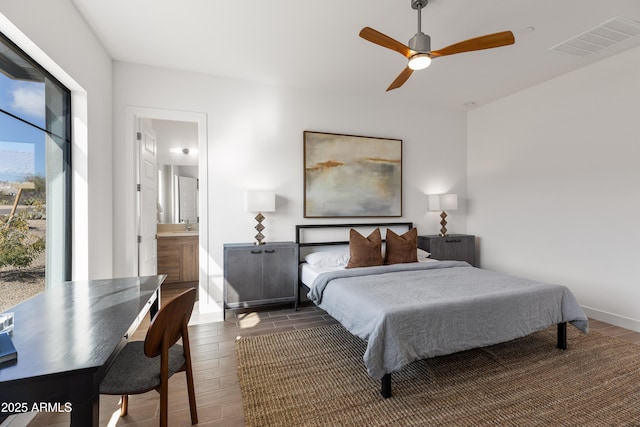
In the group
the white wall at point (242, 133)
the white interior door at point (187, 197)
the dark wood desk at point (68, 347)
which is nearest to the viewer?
the dark wood desk at point (68, 347)

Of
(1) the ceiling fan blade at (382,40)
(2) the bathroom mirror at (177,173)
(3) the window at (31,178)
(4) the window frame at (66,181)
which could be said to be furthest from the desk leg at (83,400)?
(2) the bathroom mirror at (177,173)

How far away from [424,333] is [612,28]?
3154mm

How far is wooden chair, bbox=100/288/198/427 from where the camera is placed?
140 cm

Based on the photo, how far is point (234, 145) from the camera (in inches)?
149

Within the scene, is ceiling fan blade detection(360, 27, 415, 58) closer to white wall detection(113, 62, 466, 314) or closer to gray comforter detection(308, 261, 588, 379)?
gray comforter detection(308, 261, 588, 379)

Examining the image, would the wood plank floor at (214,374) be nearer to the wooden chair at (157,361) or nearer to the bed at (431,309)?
the wooden chair at (157,361)

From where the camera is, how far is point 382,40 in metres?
2.17

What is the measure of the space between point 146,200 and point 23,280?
184 cm

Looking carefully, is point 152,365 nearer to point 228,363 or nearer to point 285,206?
point 228,363

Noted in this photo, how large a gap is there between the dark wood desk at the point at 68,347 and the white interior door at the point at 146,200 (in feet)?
5.88

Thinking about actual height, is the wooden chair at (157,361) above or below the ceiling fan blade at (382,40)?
below

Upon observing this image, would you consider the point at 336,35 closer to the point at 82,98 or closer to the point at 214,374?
the point at 82,98

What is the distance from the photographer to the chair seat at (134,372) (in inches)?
55.6

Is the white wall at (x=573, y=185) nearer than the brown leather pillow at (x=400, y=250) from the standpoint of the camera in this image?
Yes
